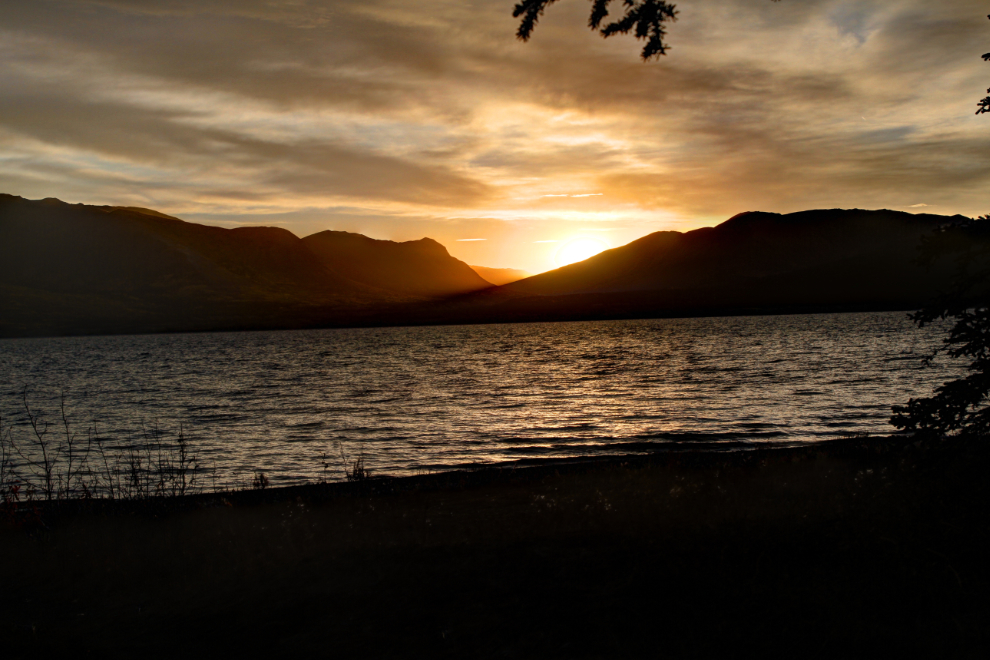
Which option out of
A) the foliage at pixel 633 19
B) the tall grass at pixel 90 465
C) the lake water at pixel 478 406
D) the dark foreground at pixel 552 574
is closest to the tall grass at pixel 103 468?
the tall grass at pixel 90 465

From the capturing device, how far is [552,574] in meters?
8.80

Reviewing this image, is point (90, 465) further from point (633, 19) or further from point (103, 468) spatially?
point (633, 19)

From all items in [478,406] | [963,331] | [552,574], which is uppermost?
[963,331]

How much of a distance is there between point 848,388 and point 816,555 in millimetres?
35664

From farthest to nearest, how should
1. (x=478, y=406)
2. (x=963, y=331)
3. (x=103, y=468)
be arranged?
(x=478, y=406) → (x=103, y=468) → (x=963, y=331)

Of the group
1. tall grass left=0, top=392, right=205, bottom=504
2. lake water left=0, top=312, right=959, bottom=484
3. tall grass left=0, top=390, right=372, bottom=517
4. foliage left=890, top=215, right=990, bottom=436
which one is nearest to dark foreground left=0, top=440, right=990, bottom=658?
foliage left=890, top=215, right=990, bottom=436

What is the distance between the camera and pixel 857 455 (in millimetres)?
15258

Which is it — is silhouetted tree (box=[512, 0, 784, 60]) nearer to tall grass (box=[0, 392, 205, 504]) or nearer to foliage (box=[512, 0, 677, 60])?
foliage (box=[512, 0, 677, 60])

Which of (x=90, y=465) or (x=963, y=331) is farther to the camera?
(x=90, y=465)

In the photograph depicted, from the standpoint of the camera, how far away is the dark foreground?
7.09 meters

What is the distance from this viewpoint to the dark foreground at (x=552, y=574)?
7.09 meters

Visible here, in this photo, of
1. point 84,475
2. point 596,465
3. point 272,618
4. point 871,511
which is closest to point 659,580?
point 871,511

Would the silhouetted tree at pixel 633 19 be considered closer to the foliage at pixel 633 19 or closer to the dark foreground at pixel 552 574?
the foliage at pixel 633 19

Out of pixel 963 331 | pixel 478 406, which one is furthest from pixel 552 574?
pixel 478 406
